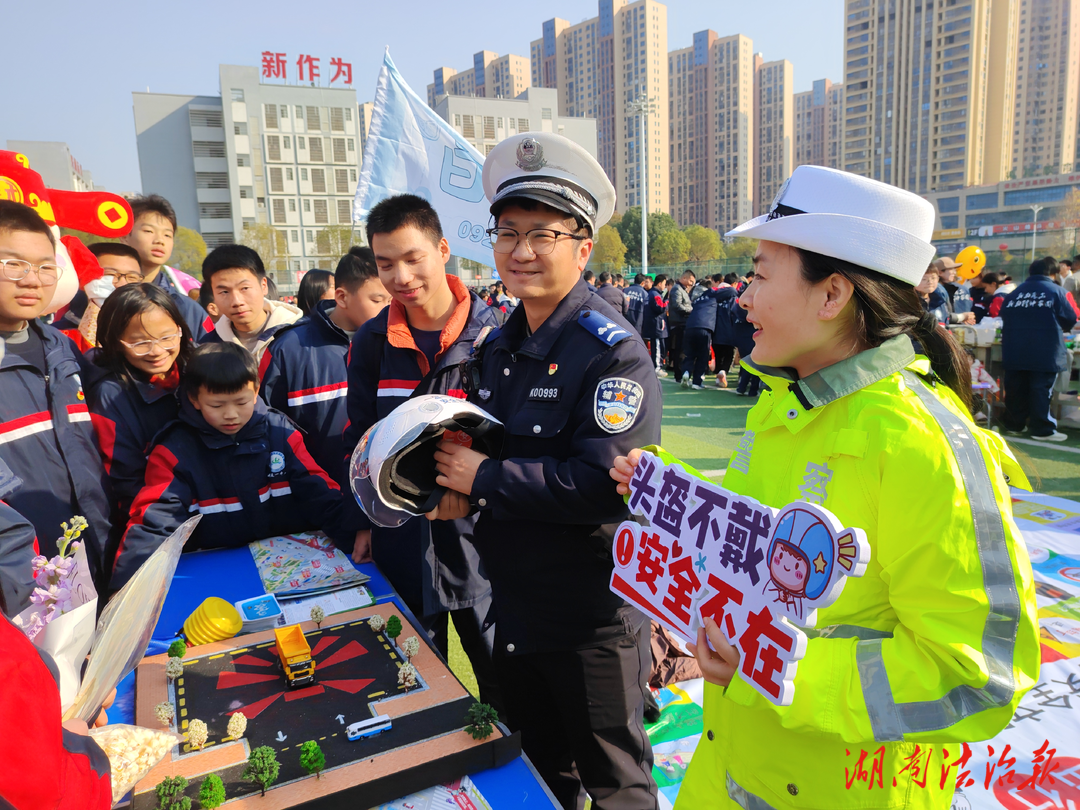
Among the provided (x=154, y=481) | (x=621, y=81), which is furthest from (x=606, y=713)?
(x=621, y=81)

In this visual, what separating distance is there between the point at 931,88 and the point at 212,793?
82460 mm

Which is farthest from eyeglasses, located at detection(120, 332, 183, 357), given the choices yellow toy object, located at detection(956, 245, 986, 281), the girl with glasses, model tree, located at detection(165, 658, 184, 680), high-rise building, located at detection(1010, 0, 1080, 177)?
high-rise building, located at detection(1010, 0, 1080, 177)

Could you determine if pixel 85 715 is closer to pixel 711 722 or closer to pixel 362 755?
pixel 362 755

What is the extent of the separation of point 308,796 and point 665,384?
10304 mm

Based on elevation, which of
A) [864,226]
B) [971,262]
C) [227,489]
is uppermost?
[971,262]

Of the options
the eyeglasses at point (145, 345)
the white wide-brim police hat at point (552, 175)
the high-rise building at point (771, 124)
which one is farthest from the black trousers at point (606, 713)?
the high-rise building at point (771, 124)

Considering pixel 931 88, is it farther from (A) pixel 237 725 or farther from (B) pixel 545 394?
(A) pixel 237 725

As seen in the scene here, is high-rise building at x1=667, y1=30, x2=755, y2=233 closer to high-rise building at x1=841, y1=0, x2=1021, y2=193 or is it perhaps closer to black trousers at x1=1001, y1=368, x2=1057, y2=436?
high-rise building at x1=841, y1=0, x2=1021, y2=193

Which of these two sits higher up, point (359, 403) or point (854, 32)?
point (854, 32)

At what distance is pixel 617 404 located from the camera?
5.24 feet

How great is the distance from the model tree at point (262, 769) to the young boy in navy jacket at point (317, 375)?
200 centimetres

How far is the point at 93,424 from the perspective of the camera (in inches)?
103

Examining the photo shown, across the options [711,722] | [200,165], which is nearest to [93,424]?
[711,722]

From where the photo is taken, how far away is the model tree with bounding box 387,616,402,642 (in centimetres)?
180
